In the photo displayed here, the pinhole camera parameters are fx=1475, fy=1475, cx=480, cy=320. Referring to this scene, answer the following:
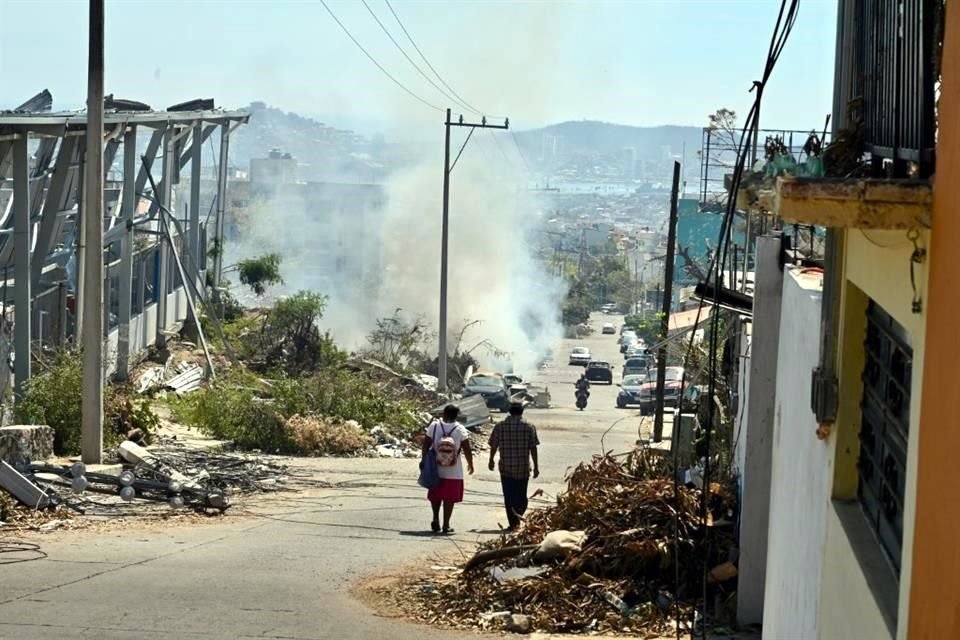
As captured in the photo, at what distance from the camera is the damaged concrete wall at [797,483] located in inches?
252

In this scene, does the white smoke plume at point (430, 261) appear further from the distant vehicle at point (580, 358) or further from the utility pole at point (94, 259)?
the utility pole at point (94, 259)

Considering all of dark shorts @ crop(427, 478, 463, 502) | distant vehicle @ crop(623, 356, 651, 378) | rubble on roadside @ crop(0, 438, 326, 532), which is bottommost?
distant vehicle @ crop(623, 356, 651, 378)

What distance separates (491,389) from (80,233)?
24429mm

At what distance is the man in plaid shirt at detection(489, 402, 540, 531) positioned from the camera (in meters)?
15.1

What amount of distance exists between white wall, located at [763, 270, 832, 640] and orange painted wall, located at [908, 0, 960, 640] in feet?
7.23

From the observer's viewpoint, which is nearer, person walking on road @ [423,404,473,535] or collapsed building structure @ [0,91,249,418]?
person walking on road @ [423,404,473,535]

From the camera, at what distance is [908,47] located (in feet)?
15.2

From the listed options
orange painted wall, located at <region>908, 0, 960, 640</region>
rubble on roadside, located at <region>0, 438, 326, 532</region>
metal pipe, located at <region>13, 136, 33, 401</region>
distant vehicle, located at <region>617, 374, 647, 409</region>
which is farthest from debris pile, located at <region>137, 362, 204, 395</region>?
orange painted wall, located at <region>908, 0, 960, 640</region>

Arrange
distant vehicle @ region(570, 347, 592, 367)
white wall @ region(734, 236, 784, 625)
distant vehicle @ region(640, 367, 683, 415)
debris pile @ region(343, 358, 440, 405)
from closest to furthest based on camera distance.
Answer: white wall @ region(734, 236, 784, 625) < distant vehicle @ region(640, 367, 683, 415) < debris pile @ region(343, 358, 440, 405) < distant vehicle @ region(570, 347, 592, 367)

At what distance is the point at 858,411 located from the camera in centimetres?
585

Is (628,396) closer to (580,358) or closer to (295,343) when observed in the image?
(295,343)

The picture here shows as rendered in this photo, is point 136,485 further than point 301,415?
No

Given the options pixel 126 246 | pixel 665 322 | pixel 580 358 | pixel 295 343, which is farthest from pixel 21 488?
pixel 580 358

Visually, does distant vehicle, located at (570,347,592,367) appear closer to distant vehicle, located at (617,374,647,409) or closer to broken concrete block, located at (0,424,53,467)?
distant vehicle, located at (617,374,647,409)
